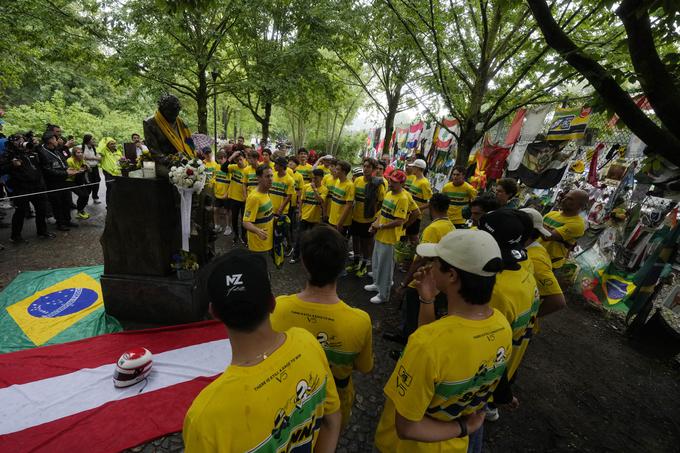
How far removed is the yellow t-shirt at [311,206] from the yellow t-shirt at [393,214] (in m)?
1.86

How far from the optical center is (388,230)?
17.4 ft

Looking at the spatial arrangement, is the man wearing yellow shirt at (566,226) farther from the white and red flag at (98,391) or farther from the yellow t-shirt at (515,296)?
the white and red flag at (98,391)

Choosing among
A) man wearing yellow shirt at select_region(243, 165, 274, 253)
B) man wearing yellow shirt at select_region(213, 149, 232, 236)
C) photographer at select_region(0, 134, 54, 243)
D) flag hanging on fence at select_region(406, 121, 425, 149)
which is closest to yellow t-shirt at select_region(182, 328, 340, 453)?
man wearing yellow shirt at select_region(243, 165, 274, 253)

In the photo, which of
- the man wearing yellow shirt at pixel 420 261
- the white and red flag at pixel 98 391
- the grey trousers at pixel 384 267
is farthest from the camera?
the grey trousers at pixel 384 267

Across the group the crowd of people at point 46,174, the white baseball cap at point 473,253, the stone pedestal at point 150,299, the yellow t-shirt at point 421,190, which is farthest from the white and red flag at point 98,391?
the yellow t-shirt at point 421,190

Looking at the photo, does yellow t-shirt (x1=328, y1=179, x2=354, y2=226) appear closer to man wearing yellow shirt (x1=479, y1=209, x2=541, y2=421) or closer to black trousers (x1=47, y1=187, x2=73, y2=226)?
man wearing yellow shirt (x1=479, y1=209, x2=541, y2=421)

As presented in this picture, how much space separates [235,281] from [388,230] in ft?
14.0

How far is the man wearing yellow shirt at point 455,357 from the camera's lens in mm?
1516

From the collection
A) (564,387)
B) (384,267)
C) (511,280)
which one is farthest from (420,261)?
(564,387)

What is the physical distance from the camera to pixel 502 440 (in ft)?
10.5

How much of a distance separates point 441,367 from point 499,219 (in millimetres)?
1317

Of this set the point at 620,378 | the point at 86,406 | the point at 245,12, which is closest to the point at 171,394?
the point at 86,406

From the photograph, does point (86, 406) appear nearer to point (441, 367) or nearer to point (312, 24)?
point (441, 367)

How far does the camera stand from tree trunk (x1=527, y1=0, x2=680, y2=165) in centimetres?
209
